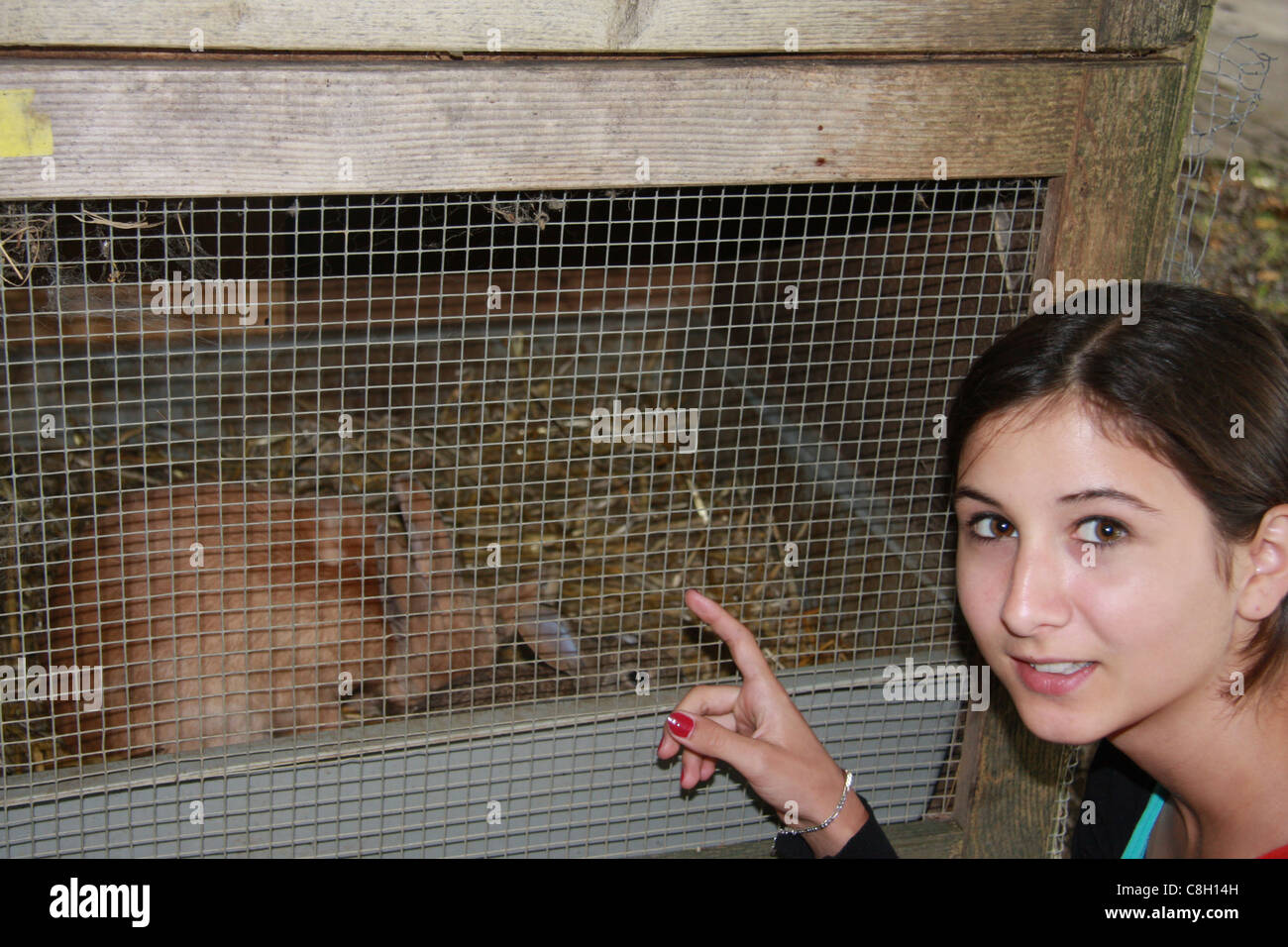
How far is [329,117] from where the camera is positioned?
5.25 ft

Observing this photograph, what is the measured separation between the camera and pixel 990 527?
159 centimetres

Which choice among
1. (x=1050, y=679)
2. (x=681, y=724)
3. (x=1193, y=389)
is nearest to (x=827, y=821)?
(x=681, y=724)

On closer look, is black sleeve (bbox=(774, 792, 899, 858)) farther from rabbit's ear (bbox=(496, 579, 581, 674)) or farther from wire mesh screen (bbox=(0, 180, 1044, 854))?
rabbit's ear (bbox=(496, 579, 581, 674))

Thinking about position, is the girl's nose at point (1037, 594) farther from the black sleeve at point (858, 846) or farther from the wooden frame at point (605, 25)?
the wooden frame at point (605, 25)

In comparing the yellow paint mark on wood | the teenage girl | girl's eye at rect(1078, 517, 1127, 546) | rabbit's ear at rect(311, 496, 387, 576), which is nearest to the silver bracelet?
the teenage girl

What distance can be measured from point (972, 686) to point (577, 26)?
1.58 meters

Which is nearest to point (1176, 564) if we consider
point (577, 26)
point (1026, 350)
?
point (1026, 350)

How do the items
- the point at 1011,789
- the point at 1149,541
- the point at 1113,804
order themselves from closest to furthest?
1. the point at 1149,541
2. the point at 1113,804
3. the point at 1011,789

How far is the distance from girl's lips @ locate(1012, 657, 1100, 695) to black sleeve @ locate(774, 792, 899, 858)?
1.36ft

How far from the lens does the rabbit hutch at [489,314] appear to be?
159cm

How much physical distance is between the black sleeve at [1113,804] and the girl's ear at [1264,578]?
53cm

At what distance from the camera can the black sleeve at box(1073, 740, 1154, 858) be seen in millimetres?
1900

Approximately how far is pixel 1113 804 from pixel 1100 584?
0.70 m

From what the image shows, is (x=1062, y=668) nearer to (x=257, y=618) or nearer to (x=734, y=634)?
(x=734, y=634)
